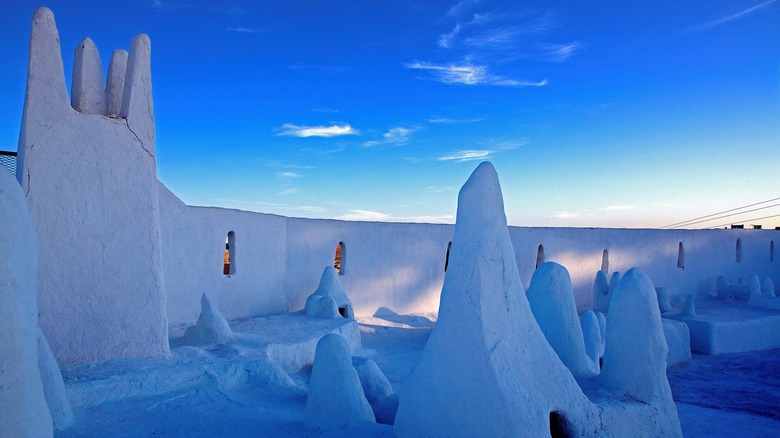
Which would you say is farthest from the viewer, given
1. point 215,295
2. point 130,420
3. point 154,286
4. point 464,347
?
point 215,295

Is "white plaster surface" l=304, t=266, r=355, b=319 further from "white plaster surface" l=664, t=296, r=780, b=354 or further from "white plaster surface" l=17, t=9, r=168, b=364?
"white plaster surface" l=664, t=296, r=780, b=354

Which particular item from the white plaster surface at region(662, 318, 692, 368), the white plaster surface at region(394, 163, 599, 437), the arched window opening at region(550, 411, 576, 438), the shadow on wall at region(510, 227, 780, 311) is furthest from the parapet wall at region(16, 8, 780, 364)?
the shadow on wall at region(510, 227, 780, 311)

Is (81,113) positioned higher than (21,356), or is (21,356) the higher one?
(81,113)

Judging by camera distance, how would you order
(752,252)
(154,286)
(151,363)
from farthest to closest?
(752,252)
(154,286)
(151,363)

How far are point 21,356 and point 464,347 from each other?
2801mm

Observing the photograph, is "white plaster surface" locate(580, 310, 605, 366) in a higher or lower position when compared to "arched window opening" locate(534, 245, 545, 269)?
lower

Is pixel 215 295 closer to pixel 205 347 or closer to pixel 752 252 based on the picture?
pixel 205 347

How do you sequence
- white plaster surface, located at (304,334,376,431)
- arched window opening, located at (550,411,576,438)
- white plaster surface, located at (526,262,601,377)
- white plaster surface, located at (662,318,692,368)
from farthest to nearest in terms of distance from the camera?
white plaster surface, located at (662,318,692,368) → white plaster surface, located at (526,262,601,377) → white plaster surface, located at (304,334,376,431) → arched window opening, located at (550,411,576,438)

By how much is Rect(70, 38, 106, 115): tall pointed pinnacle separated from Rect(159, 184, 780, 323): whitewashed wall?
3.41 meters

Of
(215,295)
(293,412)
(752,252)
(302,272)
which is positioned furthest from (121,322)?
(752,252)

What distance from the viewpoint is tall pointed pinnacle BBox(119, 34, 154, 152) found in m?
6.79

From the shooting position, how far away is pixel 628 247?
19.0 meters

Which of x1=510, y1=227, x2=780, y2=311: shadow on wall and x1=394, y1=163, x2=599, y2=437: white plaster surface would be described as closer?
x1=394, y1=163, x2=599, y2=437: white plaster surface

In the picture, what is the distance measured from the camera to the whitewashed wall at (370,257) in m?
A: 10.6
